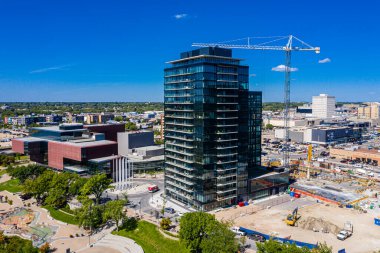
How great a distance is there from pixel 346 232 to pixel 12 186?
368 ft

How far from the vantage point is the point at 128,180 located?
124625 millimetres

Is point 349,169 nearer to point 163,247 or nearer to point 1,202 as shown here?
point 163,247

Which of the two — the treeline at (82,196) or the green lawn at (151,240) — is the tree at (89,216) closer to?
the treeline at (82,196)

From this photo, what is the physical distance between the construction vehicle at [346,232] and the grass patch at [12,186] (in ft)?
340

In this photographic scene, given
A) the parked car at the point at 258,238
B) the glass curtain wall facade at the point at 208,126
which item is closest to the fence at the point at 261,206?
the glass curtain wall facade at the point at 208,126

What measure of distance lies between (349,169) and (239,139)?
245ft

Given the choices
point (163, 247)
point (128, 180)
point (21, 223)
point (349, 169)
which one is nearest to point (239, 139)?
point (163, 247)

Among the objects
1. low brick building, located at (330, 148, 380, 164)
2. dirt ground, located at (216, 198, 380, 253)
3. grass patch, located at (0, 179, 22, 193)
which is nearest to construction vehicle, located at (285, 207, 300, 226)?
dirt ground, located at (216, 198, 380, 253)

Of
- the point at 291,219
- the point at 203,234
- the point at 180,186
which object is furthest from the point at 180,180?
the point at 291,219

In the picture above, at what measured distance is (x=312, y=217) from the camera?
82.2m

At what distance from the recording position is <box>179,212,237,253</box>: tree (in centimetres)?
5953

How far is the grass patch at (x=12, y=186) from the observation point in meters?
119

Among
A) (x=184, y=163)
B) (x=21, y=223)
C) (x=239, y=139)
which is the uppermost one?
(x=239, y=139)

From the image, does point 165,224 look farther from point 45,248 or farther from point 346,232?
point 346,232
